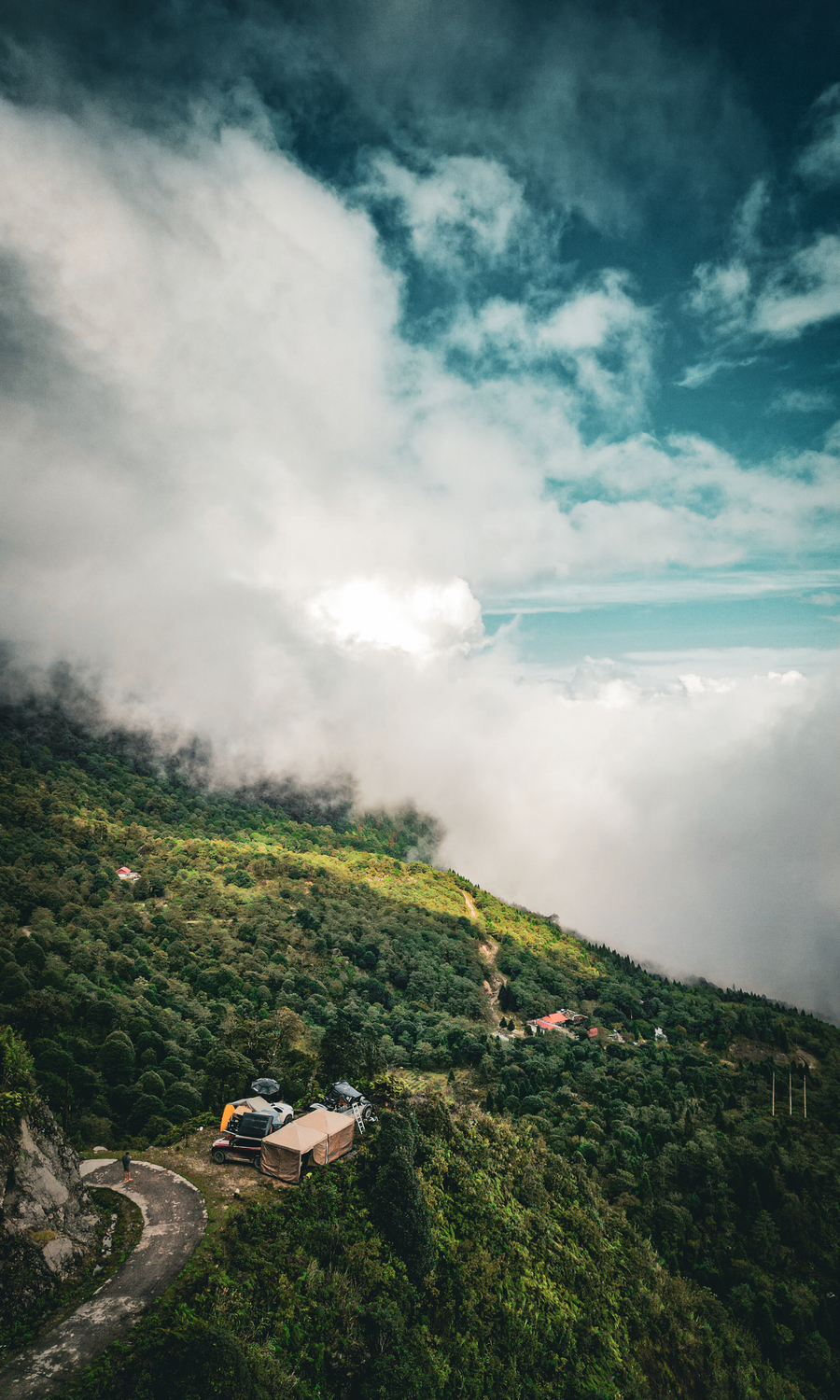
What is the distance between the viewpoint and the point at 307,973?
83500 mm

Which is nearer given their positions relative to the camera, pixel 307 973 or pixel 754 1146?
pixel 754 1146

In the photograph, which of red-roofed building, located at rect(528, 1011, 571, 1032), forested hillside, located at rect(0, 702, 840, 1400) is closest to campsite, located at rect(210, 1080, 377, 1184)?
forested hillside, located at rect(0, 702, 840, 1400)

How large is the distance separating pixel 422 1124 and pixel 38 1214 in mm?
29026

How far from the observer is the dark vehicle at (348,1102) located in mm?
40094

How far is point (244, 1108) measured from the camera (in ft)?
120

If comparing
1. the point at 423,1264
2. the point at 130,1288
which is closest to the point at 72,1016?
the point at 130,1288

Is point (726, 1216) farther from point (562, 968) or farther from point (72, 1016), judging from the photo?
point (562, 968)

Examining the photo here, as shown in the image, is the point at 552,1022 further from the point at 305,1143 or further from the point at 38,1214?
the point at 38,1214

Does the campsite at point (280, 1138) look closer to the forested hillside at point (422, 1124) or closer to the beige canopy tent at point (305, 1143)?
the beige canopy tent at point (305, 1143)

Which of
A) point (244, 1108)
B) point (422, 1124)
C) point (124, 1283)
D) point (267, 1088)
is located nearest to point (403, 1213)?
point (244, 1108)

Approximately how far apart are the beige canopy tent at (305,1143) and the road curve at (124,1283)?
4.16 m

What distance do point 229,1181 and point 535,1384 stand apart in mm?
21265

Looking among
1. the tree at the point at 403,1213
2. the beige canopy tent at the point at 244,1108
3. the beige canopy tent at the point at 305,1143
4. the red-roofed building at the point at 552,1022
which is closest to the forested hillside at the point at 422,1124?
the tree at the point at 403,1213

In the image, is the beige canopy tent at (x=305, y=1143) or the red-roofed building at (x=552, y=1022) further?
the red-roofed building at (x=552, y=1022)
